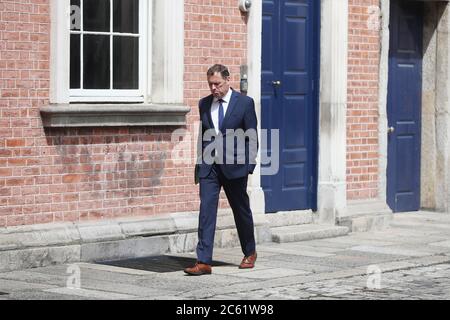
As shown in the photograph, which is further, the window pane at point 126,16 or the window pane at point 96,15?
the window pane at point 126,16

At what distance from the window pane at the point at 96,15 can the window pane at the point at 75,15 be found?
8 cm

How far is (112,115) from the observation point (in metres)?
12.3

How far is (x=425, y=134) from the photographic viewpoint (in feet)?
55.9

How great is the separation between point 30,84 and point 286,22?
3.76 m

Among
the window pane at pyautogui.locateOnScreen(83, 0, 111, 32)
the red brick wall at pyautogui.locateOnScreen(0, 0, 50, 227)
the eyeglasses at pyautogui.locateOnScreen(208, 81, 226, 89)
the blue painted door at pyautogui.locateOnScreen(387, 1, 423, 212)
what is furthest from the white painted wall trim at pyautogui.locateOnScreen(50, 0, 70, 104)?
the blue painted door at pyautogui.locateOnScreen(387, 1, 423, 212)

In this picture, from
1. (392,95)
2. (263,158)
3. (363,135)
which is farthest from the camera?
(392,95)

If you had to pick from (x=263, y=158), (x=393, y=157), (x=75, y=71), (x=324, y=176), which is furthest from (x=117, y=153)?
(x=393, y=157)

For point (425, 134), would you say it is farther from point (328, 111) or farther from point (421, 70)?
point (328, 111)

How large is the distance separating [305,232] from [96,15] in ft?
11.3

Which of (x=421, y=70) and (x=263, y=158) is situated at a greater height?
(x=421, y=70)

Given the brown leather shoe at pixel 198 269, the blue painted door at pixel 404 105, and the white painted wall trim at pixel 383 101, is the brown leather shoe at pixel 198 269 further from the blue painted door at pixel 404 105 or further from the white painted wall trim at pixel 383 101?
the blue painted door at pixel 404 105

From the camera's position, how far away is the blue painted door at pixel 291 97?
562 inches

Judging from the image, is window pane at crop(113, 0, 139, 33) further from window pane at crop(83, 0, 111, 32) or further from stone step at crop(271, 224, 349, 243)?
stone step at crop(271, 224, 349, 243)

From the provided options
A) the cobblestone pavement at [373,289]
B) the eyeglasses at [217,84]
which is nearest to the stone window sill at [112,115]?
the eyeglasses at [217,84]
